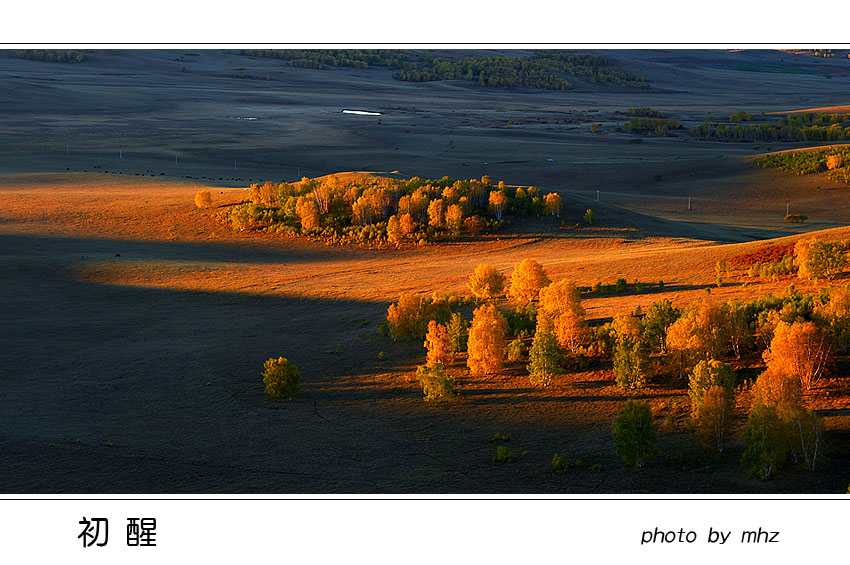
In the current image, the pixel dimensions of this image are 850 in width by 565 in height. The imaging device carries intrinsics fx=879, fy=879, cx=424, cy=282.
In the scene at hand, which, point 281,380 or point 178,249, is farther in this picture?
point 178,249

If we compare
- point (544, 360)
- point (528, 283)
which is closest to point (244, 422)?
point (544, 360)

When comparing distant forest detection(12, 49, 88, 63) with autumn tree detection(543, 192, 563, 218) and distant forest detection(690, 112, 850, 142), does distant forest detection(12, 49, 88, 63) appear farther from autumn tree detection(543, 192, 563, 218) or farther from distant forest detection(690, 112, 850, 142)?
autumn tree detection(543, 192, 563, 218)

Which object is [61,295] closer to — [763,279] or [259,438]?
[259,438]

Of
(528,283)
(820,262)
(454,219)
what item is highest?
(820,262)

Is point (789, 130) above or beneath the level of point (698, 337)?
above

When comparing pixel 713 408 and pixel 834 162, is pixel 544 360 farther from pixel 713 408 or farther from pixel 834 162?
pixel 834 162

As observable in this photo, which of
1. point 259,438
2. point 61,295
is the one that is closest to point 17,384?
point 259,438

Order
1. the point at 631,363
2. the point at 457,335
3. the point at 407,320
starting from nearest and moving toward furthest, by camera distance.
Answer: the point at 631,363 < the point at 457,335 < the point at 407,320

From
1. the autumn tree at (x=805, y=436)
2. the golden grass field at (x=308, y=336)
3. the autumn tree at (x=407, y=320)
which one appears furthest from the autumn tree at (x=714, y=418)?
the autumn tree at (x=407, y=320)
